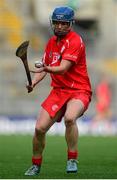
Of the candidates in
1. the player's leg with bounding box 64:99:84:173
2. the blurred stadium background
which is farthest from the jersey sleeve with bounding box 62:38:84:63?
the blurred stadium background

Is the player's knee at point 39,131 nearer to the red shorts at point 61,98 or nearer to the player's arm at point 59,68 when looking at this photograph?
the red shorts at point 61,98

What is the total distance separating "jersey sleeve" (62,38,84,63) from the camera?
35.7 ft

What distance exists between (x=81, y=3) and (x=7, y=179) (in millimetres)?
24040

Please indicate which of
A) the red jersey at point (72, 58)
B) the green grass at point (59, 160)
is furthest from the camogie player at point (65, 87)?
the green grass at point (59, 160)

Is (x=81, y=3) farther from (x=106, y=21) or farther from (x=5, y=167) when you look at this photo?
(x=5, y=167)

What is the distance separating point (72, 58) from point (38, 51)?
64.0ft

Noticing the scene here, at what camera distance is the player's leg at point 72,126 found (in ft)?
35.6

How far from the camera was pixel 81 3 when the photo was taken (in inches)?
1318

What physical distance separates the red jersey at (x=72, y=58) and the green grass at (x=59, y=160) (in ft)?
3.96

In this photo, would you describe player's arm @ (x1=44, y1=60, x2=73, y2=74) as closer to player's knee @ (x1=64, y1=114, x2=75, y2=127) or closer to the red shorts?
the red shorts

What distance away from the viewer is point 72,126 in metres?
10.9

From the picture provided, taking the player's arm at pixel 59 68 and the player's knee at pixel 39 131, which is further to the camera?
the player's knee at pixel 39 131

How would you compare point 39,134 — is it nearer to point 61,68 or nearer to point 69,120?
point 69,120

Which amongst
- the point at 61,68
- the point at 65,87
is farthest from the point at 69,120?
the point at 61,68
